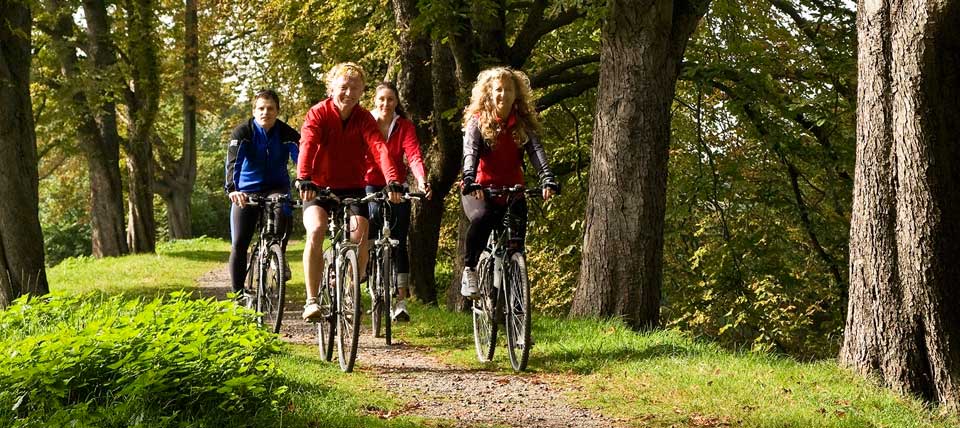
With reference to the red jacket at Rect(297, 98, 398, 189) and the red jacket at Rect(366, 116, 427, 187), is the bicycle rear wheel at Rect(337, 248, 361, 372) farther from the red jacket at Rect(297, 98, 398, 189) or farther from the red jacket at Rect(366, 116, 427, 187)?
the red jacket at Rect(366, 116, 427, 187)

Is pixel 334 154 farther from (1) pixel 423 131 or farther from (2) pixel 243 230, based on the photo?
(1) pixel 423 131

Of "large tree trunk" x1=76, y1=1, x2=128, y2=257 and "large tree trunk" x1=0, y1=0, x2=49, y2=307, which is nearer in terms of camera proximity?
"large tree trunk" x1=0, y1=0, x2=49, y2=307

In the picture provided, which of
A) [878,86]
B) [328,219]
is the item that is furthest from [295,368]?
[878,86]

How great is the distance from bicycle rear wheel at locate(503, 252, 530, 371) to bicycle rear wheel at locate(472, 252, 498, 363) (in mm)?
168

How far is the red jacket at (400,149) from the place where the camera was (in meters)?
8.69

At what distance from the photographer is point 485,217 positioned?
7789 mm

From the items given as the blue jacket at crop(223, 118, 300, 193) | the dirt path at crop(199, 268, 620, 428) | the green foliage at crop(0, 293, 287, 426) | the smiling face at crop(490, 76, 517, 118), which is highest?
the smiling face at crop(490, 76, 517, 118)

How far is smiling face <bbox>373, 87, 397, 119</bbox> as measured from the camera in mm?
9430

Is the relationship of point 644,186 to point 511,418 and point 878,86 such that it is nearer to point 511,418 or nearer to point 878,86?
point 878,86

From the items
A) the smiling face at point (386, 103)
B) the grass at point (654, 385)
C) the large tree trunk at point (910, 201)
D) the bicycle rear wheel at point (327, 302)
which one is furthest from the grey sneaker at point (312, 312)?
the large tree trunk at point (910, 201)

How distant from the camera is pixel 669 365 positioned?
758 centimetres

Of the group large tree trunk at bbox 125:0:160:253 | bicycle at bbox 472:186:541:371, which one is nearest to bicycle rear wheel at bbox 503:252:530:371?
bicycle at bbox 472:186:541:371

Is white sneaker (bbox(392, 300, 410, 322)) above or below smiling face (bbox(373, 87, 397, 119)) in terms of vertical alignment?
below

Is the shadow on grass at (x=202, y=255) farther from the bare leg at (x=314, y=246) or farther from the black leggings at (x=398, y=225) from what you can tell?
the bare leg at (x=314, y=246)
